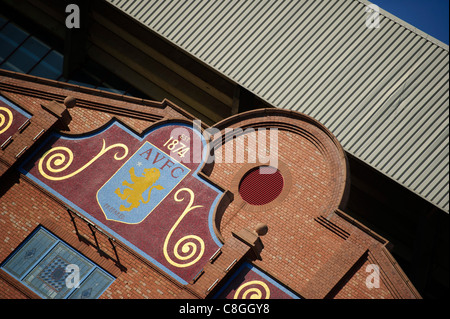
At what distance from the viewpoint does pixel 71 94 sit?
25141 millimetres

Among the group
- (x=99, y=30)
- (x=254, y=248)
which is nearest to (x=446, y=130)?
(x=254, y=248)

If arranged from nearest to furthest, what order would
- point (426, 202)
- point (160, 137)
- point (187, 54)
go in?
point (160, 137) < point (426, 202) < point (187, 54)

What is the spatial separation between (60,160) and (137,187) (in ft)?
10.5

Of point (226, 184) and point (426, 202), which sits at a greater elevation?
point (426, 202)

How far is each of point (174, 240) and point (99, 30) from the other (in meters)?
17.3

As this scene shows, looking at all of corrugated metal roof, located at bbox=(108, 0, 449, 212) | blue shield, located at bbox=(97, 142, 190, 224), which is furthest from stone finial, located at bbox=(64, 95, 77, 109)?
corrugated metal roof, located at bbox=(108, 0, 449, 212)

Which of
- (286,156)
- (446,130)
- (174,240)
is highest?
(446,130)

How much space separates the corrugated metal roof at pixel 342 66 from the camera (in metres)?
27.5

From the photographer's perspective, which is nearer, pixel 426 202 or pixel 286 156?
pixel 286 156

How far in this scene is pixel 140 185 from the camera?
75.2 ft

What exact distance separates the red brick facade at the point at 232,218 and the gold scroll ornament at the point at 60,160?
2.04ft

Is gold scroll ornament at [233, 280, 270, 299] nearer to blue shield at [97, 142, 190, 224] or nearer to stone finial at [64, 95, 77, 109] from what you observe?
blue shield at [97, 142, 190, 224]

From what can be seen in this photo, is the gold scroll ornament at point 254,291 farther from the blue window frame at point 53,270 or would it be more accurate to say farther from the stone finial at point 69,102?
the stone finial at point 69,102

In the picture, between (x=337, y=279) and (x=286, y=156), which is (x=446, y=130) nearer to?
(x=286, y=156)
